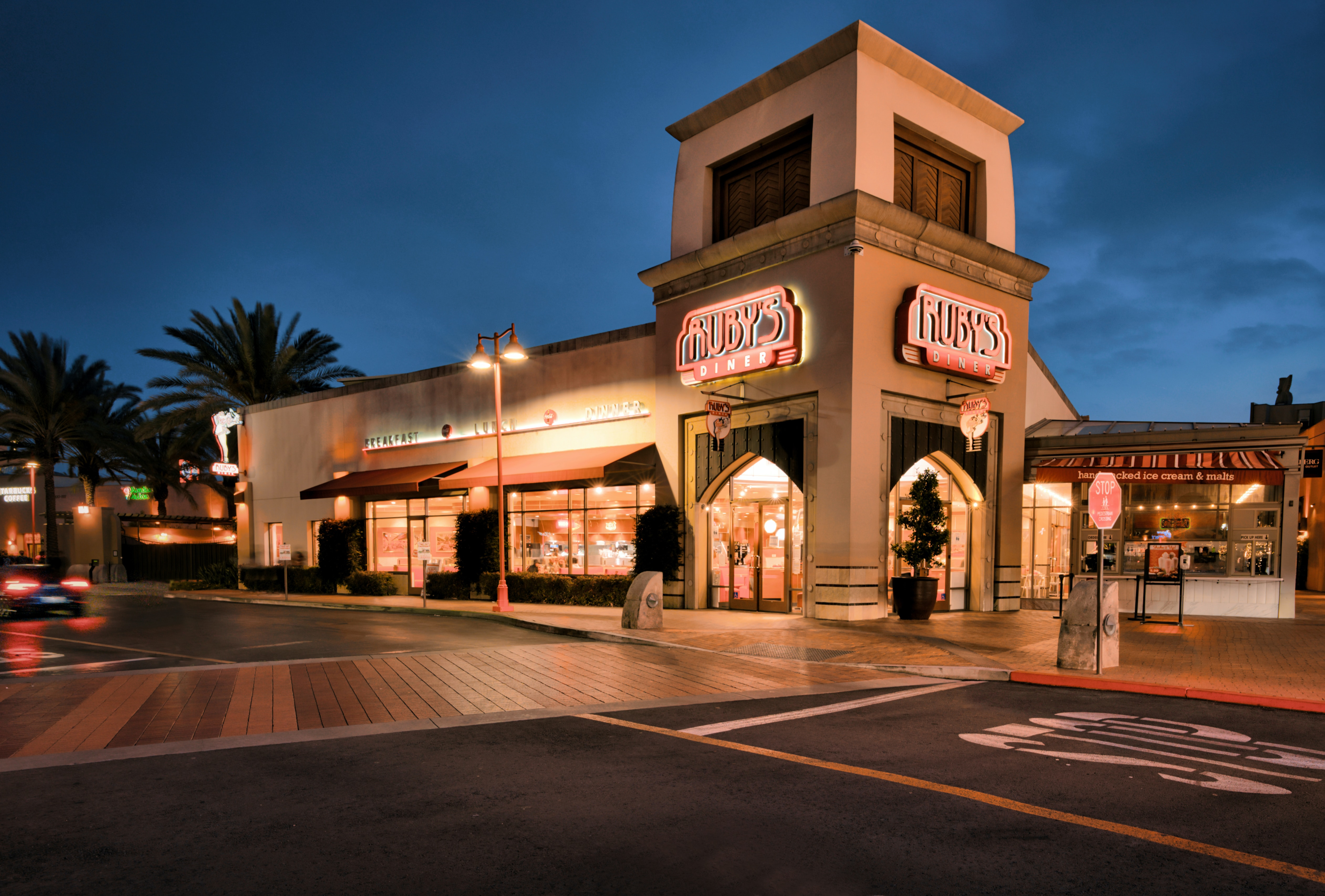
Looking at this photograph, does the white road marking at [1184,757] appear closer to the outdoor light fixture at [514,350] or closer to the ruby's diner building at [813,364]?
the ruby's diner building at [813,364]

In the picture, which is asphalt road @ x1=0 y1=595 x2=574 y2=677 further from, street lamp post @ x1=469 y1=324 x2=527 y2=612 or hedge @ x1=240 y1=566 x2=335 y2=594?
hedge @ x1=240 y1=566 x2=335 y2=594

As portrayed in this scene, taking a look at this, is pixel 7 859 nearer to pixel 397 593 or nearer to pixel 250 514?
pixel 397 593

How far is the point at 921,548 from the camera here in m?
15.9

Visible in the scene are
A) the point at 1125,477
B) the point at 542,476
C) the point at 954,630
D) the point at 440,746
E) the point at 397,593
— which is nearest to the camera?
the point at 440,746

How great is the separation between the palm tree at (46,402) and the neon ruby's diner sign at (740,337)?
30908mm

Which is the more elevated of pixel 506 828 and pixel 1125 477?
pixel 1125 477

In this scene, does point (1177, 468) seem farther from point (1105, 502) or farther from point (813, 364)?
point (1105, 502)

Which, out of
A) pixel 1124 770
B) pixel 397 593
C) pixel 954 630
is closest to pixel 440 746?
pixel 1124 770

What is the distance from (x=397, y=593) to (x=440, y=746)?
71.8 ft

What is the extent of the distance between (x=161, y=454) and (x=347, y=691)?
3589 cm

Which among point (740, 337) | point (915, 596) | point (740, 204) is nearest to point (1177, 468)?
point (915, 596)

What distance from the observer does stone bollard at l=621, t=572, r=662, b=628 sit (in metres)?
14.5

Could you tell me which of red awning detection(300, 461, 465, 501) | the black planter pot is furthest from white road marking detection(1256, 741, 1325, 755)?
red awning detection(300, 461, 465, 501)

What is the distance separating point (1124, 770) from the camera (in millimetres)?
5918
